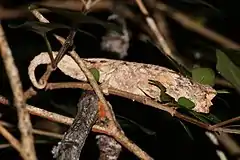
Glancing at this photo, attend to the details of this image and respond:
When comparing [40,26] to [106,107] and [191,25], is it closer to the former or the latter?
[106,107]

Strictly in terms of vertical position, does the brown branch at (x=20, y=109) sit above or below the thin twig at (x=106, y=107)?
above

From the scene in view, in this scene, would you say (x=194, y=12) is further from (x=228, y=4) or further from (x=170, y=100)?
(x=170, y=100)

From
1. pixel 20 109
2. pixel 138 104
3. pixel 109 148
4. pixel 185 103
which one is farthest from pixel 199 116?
pixel 138 104

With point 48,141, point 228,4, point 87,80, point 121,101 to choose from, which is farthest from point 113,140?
point 228,4

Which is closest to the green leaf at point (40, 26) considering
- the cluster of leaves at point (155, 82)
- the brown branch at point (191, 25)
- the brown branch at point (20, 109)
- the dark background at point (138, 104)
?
the cluster of leaves at point (155, 82)

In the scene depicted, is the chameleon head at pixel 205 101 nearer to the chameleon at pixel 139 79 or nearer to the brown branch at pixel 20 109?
the chameleon at pixel 139 79

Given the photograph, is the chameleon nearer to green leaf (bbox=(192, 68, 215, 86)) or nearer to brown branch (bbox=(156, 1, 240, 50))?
green leaf (bbox=(192, 68, 215, 86))

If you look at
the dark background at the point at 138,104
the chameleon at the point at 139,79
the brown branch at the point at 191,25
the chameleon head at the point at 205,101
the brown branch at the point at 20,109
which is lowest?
the dark background at the point at 138,104
